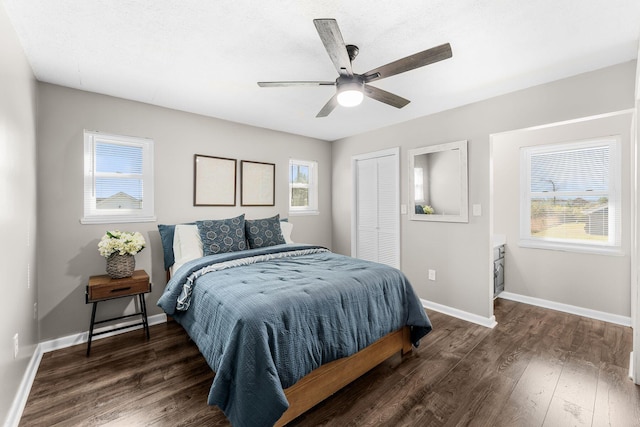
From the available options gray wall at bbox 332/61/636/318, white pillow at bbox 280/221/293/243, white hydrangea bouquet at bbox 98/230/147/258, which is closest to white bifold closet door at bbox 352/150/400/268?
gray wall at bbox 332/61/636/318

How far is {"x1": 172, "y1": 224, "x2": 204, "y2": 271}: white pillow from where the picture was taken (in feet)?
9.82

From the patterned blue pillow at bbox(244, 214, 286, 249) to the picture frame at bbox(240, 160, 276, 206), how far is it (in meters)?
→ 0.59

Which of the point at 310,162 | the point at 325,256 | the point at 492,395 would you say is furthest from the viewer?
the point at 310,162

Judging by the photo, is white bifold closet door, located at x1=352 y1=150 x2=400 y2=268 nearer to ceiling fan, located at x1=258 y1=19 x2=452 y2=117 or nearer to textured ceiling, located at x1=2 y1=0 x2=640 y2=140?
textured ceiling, located at x1=2 y1=0 x2=640 y2=140

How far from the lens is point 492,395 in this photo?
1.99 metres

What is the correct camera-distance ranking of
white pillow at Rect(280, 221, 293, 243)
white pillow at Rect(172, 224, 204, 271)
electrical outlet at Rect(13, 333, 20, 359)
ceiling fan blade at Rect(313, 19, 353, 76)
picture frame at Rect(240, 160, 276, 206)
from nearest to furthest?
ceiling fan blade at Rect(313, 19, 353, 76), electrical outlet at Rect(13, 333, 20, 359), white pillow at Rect(172, 224, 204, 271), white pillow at Rect(280, 221, 293, 243), picture frame at Rect(240, 160, 276, 206)

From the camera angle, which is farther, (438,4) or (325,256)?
(325,256)

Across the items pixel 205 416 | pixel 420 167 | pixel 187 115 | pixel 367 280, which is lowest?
pixel 205 416

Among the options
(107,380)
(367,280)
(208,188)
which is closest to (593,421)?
(367,280)

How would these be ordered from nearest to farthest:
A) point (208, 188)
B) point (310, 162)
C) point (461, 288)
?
point (461, 288) < point (208, 188) < point (310, 162)

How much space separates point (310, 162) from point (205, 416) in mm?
3703

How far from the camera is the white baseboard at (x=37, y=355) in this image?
1.75m

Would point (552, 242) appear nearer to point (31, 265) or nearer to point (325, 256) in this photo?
point (325, 256)

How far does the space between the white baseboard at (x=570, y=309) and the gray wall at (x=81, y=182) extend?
3.97 metres
